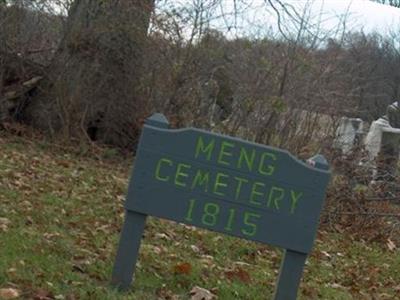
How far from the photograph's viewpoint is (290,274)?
16.3ft

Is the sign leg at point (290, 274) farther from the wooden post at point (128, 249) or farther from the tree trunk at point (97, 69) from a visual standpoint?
the tree trunk at point (97, 69)

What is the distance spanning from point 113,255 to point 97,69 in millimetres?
8504

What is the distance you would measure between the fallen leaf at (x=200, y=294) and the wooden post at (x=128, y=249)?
0.48m

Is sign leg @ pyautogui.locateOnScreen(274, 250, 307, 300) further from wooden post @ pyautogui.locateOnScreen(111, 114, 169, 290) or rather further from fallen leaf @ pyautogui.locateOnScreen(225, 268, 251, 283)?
fallen leaf @ pyautogui.locateOnScreen(225, 268, 251, 283)

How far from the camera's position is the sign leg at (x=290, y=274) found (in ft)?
16.3

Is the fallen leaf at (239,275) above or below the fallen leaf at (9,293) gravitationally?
above

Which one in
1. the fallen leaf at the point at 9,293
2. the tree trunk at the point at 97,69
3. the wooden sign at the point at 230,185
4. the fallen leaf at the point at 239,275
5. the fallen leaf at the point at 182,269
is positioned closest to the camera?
the fallen leaf at the point at 9,293

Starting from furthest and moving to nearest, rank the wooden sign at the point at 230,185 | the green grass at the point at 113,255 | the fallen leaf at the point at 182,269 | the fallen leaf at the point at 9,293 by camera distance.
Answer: the fallen leaf at the point at 182,269
the green grass at the point at 113,255
the wooden sign at the point at 230,185
the fallen leaf at the point at 9,293

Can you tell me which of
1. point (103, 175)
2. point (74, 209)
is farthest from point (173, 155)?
point (103, 175)

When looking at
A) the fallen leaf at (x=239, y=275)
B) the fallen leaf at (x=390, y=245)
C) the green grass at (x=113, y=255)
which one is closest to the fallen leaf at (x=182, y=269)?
the green grass at (x=113, y=255)

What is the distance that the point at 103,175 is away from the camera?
11.4 meters

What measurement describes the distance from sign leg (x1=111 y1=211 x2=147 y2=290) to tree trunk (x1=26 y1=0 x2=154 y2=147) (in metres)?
9.18

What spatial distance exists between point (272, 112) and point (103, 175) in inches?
174

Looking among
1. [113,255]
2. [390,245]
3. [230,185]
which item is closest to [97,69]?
[390,245]
